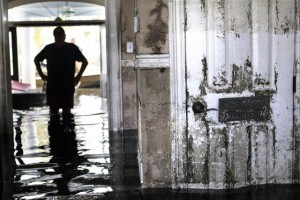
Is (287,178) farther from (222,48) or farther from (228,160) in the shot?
(222,48)

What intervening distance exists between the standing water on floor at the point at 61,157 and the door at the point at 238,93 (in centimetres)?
114

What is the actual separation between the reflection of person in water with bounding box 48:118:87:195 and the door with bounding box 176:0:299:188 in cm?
139

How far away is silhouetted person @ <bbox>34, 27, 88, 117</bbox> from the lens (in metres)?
9.62

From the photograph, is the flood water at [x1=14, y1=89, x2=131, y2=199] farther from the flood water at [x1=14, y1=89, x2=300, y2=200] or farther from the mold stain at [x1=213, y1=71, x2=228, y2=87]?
the mold stain at [x1=213, y1=71, x2=228, y2=87]

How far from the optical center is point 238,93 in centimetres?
492

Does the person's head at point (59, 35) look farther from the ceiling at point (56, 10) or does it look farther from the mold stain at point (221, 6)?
the ceiling at point (56, 10)

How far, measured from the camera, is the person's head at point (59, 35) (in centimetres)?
941

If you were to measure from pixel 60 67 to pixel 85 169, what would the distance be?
13.8ft

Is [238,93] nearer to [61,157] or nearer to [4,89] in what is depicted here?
[61,157]

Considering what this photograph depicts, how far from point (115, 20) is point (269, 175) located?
4.83 meters

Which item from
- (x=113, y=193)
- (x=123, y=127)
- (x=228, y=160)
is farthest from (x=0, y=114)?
(x=228, y=160)

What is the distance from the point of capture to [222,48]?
191 inches

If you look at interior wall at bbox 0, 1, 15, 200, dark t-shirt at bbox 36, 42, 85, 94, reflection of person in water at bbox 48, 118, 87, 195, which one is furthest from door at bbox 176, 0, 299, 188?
dark t-shirt at bbox 36, 42, 85, 94

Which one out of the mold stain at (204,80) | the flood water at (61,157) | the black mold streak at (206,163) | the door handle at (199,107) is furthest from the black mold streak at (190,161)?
the flood water at (61,157)
